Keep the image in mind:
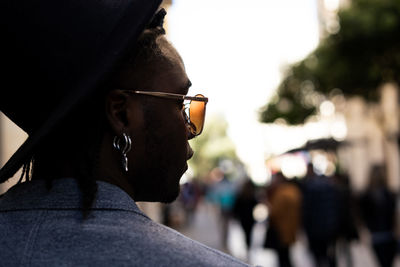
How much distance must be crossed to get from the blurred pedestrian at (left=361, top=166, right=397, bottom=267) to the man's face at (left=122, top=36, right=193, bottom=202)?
8.89 metres

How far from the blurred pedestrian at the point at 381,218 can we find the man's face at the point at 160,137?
8.89 m

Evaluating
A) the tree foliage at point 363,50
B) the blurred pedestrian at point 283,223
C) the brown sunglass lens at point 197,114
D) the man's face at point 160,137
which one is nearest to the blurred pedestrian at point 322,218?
the blurred pedestrian at point 283,223

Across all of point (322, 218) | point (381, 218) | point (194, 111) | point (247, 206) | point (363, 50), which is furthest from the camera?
point (363, 50)

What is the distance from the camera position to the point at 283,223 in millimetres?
10383

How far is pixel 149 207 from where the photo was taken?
9.12 metres

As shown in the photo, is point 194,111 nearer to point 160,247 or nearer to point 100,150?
point 100,150

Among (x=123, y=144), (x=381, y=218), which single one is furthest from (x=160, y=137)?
(x=381, y=218)

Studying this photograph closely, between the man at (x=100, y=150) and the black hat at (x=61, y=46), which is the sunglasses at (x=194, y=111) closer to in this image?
the man at (x=100, y=150)

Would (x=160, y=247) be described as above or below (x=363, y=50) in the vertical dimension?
below

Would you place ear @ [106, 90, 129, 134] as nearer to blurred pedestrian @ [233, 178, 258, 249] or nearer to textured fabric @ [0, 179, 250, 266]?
textured fabric @ [0, 179, 250, 266]

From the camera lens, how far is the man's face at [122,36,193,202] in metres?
1.30

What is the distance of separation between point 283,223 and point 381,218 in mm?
1375

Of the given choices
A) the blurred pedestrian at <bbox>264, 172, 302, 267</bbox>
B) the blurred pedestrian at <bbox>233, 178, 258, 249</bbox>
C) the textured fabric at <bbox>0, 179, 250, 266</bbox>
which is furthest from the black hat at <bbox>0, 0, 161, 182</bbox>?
the blurred pedestrian at <bbox>233, 178, 258, 249</bbox>

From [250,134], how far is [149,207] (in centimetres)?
6108
